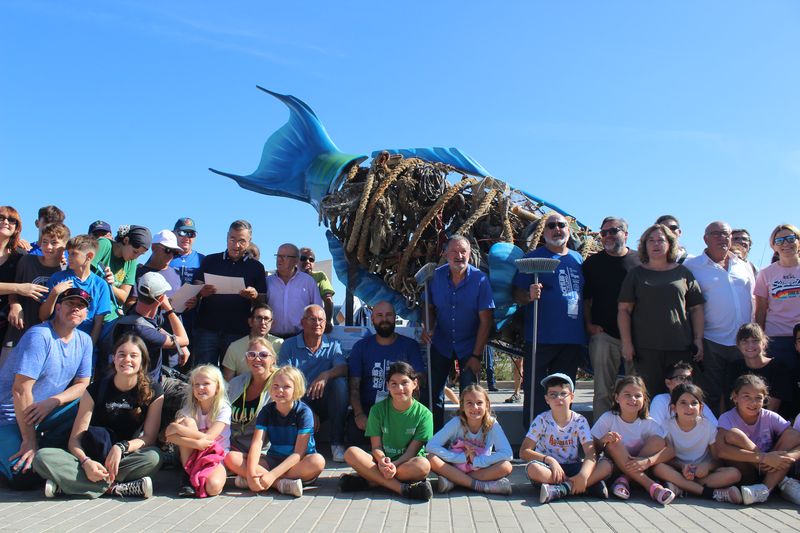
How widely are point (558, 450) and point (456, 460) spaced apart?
0.67m

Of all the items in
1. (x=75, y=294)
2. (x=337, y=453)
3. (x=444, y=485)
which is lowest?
(x=337, y=453)

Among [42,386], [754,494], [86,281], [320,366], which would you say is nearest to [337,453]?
[320,366]

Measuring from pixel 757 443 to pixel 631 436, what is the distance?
791 millimetres

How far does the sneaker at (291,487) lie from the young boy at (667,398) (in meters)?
2.32

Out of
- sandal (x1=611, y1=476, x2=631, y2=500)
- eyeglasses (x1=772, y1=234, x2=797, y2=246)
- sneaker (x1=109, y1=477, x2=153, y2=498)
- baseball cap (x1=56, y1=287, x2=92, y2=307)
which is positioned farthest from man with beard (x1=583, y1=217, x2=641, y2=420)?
baseball cap (x1=56, y1=287, x2=92, y2=307)

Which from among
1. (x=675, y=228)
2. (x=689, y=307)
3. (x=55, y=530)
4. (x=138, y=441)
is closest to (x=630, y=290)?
(x=689, y=307)

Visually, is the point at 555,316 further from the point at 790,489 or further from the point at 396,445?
the point at 790,489

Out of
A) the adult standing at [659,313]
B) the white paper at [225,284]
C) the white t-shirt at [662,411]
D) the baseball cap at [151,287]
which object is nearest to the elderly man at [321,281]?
the white paper at [225,284]

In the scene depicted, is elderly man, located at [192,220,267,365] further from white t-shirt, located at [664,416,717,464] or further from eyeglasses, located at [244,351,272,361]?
white t-shirt, located at [664,416,717,464]

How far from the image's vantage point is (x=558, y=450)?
4.50 metres

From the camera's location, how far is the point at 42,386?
4418 millimetres

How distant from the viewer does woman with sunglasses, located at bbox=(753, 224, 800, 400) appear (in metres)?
5.16

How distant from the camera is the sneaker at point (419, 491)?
163 inches

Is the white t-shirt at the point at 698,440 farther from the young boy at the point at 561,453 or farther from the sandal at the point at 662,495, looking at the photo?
the young boy at the point at 561,453
